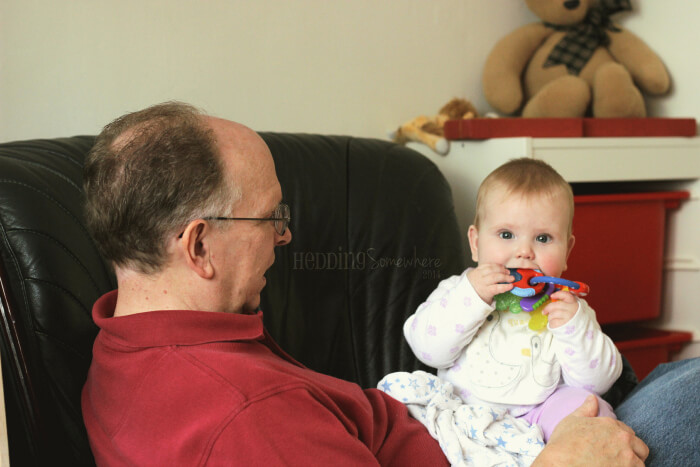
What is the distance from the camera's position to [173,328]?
99 cm

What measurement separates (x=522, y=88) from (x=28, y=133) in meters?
1.57

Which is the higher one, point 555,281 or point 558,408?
point 555,281

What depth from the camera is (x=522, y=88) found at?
2426 mm

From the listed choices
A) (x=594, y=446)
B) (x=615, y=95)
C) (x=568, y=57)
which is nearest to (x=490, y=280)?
(x=594, y=446)

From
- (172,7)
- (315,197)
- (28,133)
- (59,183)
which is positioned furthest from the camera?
(172,7)

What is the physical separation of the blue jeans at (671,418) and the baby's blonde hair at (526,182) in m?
0.37

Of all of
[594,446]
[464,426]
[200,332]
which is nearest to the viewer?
[200,332]

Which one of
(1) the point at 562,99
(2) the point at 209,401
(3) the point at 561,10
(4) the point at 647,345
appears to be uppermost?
(3) the point at 561,10

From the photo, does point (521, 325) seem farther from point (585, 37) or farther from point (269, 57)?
point (585, 37)

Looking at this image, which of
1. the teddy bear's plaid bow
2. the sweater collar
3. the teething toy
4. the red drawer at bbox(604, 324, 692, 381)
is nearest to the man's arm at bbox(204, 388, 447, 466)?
the sweater collar

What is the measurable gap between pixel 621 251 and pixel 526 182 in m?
0.89

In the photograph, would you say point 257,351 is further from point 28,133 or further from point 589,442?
point 28,133

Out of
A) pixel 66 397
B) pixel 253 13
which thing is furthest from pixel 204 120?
pixel 253 13

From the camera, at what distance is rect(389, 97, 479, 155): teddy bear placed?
2137mm
